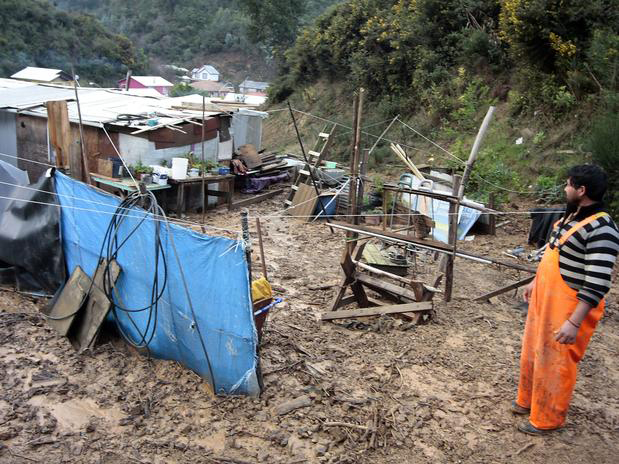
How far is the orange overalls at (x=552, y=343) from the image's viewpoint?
11.2ft

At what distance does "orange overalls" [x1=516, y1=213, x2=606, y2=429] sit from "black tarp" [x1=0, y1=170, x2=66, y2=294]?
5.73 meters

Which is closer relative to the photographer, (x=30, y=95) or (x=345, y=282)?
(x=345, y=282)

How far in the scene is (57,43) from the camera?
4638cm

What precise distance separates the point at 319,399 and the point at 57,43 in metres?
51.0

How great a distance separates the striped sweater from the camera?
10.6 ft

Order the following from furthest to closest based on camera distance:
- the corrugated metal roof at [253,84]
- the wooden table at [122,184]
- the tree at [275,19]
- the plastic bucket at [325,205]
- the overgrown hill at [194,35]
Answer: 1. the overgrown hill at [194,35]
2. the corrugated metal roof at [253,84]
3. the tree at [275,19]
4. the plastic bucket at [325,205]
5. the wooden table at [122,184]

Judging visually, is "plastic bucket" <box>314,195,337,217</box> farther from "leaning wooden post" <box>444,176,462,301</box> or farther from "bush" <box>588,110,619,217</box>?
"leaning wooden post" <box>444,176,462,301</box>

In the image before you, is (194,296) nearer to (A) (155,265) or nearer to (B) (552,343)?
(A) (155,265)

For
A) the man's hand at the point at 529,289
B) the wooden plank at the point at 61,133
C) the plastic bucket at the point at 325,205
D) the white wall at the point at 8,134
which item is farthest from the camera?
the white wall at the point at 8,134

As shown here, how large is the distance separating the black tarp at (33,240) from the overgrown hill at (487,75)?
28.5 ft

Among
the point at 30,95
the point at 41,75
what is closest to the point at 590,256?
the point at 30,95

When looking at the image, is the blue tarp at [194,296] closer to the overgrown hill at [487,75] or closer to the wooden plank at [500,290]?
the wooden plank at [500,290]

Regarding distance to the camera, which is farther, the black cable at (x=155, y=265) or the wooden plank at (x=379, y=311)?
the wooden plank at (x=379, y=311)

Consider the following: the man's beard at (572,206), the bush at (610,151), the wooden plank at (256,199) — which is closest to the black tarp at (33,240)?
the man's beard at (572,206)
